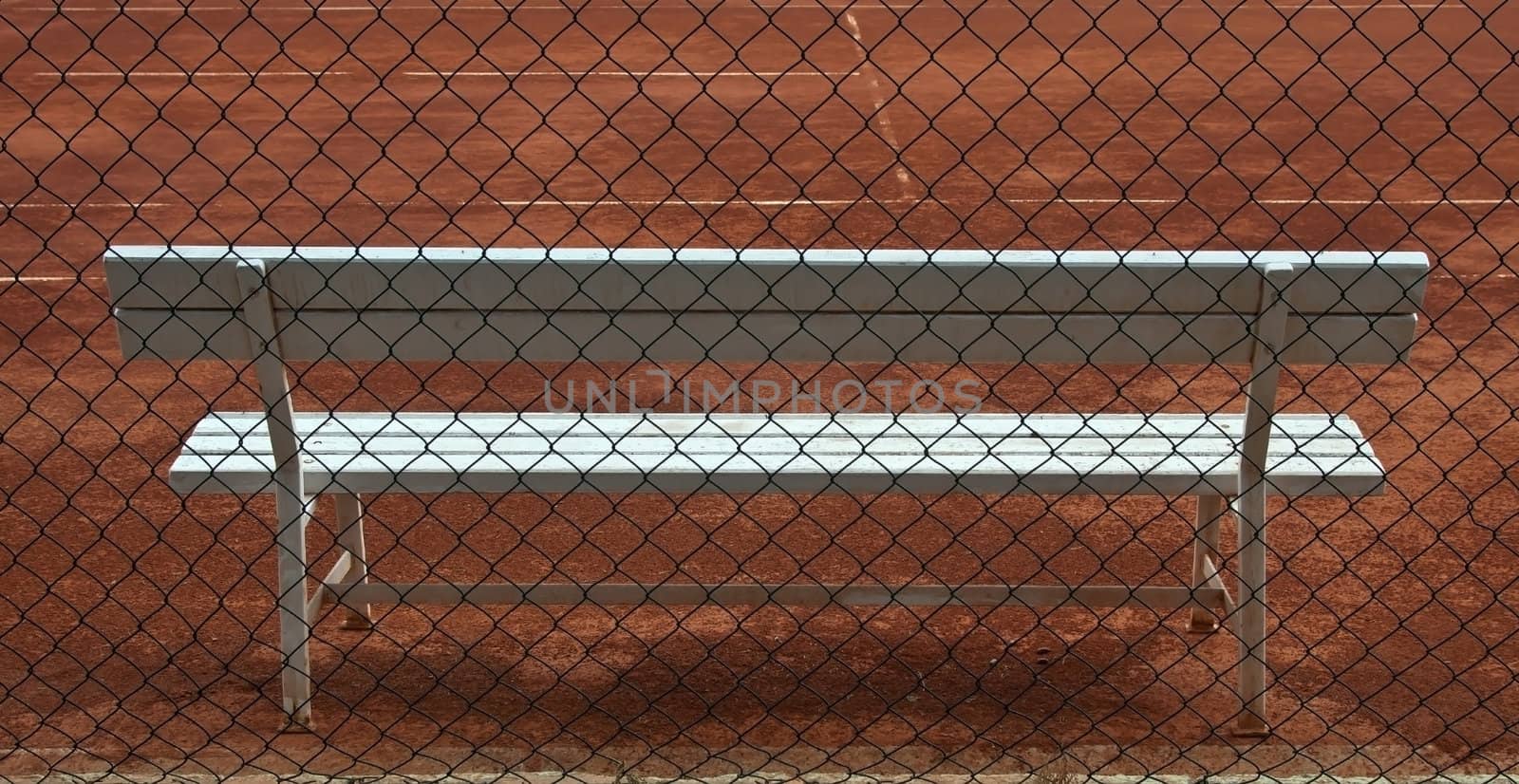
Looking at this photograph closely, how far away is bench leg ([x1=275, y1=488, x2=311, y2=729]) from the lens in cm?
370

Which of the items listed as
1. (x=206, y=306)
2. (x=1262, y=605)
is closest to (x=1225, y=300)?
(x=1262, y=605)

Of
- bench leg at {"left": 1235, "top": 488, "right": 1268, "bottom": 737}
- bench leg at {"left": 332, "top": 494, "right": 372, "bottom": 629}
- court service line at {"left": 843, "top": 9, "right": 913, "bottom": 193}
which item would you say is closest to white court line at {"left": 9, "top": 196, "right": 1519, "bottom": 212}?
court service line at {"left": 843, "top": 9, "right": 913, "bottom": 193}

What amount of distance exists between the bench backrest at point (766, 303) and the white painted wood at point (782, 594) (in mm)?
602

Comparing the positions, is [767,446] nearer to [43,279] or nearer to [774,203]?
[43,279]

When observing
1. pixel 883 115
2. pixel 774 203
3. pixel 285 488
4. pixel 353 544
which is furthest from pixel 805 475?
pixel 883 115

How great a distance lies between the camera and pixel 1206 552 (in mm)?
4227

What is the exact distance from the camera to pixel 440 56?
42.8ft

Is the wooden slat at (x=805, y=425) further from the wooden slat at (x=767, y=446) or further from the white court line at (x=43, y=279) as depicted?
the white court line at (x=43, y=279)

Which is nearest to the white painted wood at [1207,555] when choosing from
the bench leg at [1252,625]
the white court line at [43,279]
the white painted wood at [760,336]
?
the bench leg at [1252,625]

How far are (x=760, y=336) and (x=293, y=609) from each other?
47.0 inches

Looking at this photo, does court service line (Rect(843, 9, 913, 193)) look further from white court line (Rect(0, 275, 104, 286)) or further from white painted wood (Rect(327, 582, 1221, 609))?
white painted wood (Rect(327, 582, 1221, 609))

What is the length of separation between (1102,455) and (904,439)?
44 cm

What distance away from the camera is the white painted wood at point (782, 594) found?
12.8 ft

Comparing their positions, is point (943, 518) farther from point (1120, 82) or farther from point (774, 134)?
point (1120, 82)
